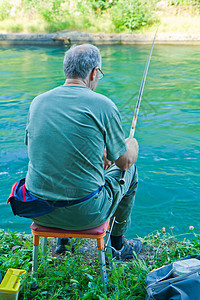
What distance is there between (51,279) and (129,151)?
2.65 ft

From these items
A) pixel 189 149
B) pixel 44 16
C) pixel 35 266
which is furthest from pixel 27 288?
pixel 44 16

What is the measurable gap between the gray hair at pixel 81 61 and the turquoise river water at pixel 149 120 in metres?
1.59

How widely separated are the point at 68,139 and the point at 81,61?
0.42 metres

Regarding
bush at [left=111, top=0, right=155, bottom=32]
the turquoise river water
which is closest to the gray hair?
the turquoise river water

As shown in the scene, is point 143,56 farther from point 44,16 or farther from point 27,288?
point 27,288

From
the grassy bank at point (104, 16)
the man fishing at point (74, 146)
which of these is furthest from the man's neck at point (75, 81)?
the grassy bank at point (104, 16)

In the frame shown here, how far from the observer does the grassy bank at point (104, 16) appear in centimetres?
Answer: 1482

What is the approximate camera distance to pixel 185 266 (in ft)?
5.49

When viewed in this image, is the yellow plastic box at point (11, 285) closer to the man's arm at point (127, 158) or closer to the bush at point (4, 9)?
the man's arm at point (127, 158)

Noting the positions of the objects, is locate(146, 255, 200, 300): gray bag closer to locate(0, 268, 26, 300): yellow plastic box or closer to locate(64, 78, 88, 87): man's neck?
locate(0, 268, 26, 300): yellow plastic box

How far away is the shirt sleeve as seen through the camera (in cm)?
165

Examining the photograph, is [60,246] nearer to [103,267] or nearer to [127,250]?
[127,250]

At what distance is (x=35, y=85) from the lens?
7.99m

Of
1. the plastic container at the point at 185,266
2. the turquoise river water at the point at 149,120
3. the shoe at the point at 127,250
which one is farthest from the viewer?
the turquoise river water at the point at 149,120
